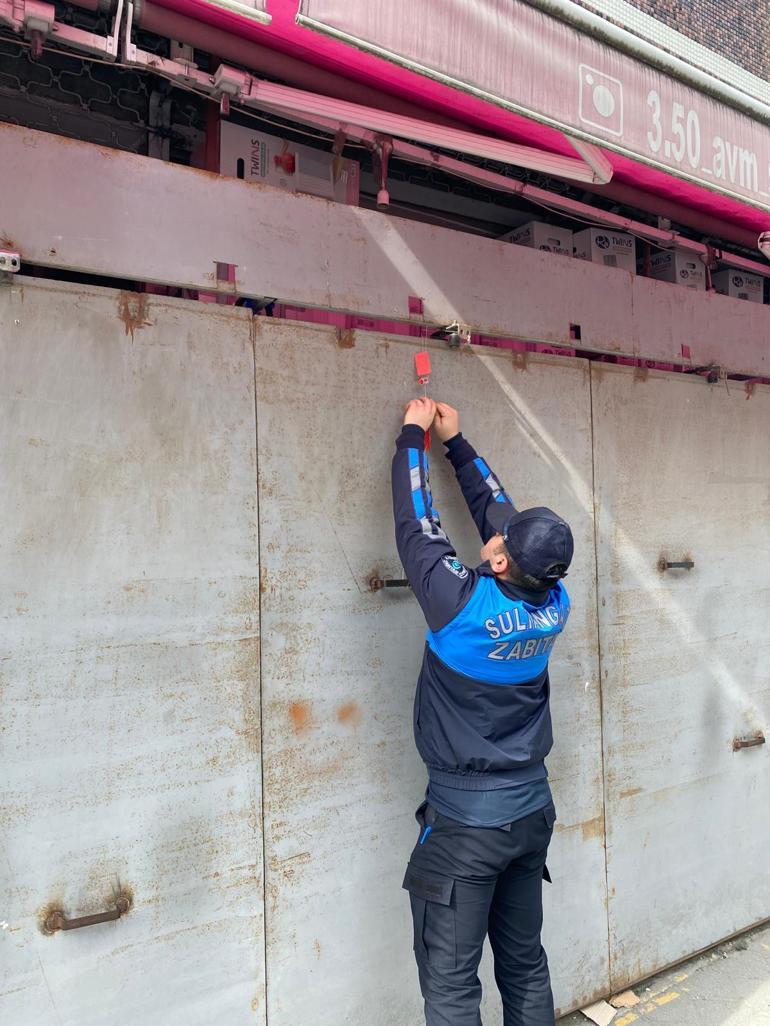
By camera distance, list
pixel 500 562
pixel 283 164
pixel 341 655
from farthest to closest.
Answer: pixel 283 164
pixel 341 655
pixel 500 562

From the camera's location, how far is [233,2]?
4.64 ft

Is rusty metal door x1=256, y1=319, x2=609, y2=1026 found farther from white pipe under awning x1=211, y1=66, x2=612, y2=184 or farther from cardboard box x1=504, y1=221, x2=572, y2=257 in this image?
cardboard box x1=504, y1=221, x2=572, y2=257

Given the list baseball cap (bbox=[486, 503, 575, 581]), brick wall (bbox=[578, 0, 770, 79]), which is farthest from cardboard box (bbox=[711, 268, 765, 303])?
baseball cap (bbox=[486, 503, 575, 581])

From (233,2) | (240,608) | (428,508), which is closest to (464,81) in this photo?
(233,2)

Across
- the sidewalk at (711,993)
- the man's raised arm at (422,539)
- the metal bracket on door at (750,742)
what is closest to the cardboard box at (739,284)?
the metal bracket on door at (750,742)

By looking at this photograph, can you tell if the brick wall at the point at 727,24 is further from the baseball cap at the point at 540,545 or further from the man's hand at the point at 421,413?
the baseball cap at the point at 540,545

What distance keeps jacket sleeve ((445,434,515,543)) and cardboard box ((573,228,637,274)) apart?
1.22 metres

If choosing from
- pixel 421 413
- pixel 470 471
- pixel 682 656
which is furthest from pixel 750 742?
pixel 421 413

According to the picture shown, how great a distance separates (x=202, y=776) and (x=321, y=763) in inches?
14.5

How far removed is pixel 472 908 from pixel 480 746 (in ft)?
1.42

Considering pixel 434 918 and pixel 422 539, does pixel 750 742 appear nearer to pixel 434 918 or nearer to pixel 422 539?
pixel 434 918

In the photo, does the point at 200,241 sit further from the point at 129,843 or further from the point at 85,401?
the point at 129,843

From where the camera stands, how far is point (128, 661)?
1.97m

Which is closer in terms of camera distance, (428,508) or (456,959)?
(456,959)
